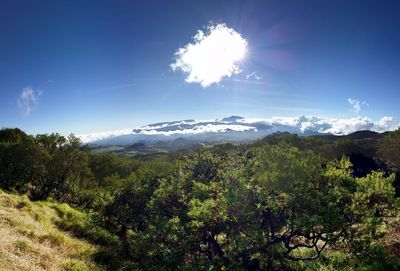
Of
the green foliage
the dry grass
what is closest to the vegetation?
the dry grass

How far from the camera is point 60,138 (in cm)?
7938

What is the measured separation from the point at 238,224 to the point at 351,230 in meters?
8.11

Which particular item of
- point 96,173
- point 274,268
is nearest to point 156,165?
point 96,173

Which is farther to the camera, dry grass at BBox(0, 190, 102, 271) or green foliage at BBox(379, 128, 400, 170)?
green foliage at BBox(379, 128, 400, 170)

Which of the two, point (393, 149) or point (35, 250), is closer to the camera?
point (35, 250)

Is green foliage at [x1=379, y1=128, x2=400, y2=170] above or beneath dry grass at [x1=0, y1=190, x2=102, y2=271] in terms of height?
above

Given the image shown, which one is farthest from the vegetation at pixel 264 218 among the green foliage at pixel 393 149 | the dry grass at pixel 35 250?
the green foliage at pixel 393 149

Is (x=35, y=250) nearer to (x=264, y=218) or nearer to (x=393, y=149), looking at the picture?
(x=264, y=218)

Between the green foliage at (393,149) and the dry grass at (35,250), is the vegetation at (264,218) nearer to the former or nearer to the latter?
the dry grass at (35,250)

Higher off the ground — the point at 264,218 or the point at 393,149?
the point at 393,149

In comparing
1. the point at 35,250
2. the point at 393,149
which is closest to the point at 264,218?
the point at 35,250

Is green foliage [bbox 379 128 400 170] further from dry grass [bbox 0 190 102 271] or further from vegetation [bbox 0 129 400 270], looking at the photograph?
dry grass [bbox 0 190 102 271]

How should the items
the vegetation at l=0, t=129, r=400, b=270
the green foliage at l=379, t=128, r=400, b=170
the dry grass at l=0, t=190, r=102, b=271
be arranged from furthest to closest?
the green foliage at l=379, t=128, r=400, b=170, the vegetation at l=0, t=129, r=400, b=270, the dry grass at l=0, t=190, r=102, b=271

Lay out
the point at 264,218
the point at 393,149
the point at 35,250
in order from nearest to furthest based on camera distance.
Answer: the point at 35,250 → the point at 264,218 → the point at 393,149
